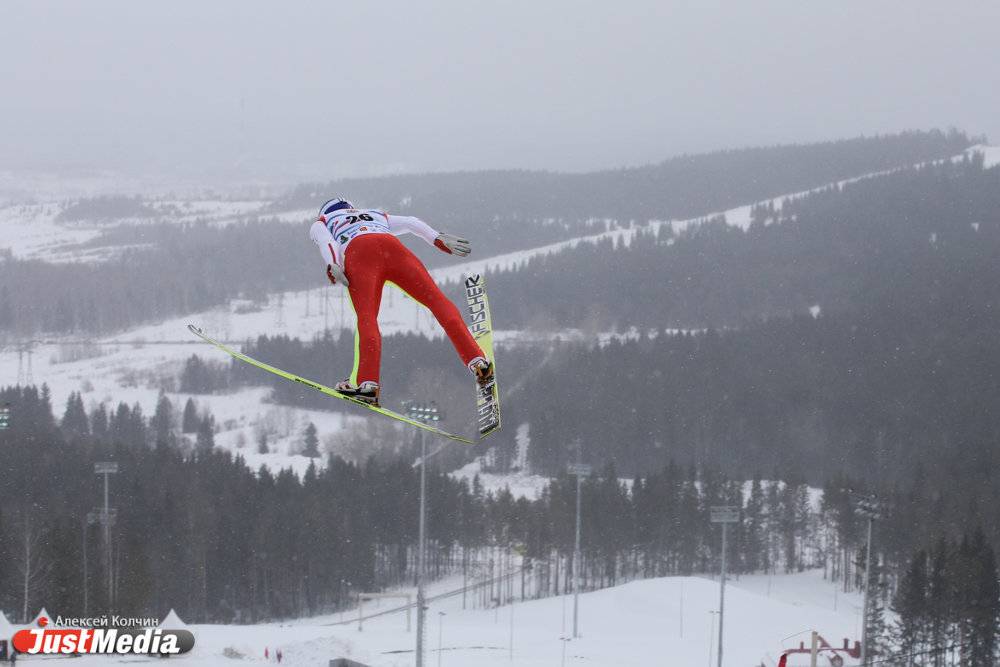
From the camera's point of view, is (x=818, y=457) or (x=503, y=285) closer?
(x=818, y=457)

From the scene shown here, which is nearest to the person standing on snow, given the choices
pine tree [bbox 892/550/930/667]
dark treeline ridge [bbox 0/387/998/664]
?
pine tree [bbox 892/550/930/667]

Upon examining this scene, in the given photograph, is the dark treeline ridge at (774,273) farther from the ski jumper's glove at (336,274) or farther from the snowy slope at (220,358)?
the ski jumper's glove at (336,274)

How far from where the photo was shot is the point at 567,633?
1725 inches

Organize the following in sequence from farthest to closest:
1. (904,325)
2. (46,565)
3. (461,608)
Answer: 1. (904,325)
2. (461,608)
3. (46,565)

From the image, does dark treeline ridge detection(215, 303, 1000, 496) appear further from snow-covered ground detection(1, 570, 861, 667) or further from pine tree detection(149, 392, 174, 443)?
snow-covered ground detection(1, 570, 861, 667)

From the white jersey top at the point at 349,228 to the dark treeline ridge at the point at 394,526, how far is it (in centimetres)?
4578

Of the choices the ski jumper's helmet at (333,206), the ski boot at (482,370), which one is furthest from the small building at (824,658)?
the ski jumper's helmet at (333,206)

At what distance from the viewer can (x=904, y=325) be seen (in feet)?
410

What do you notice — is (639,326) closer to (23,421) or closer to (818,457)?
(818,457)

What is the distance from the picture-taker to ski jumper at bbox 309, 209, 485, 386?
7.65 m

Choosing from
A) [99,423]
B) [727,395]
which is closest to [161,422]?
[99,423]

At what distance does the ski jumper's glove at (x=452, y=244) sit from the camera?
26.2ft

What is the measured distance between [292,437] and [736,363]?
183 ft

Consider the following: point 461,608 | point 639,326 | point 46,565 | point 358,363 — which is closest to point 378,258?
point 358,363
